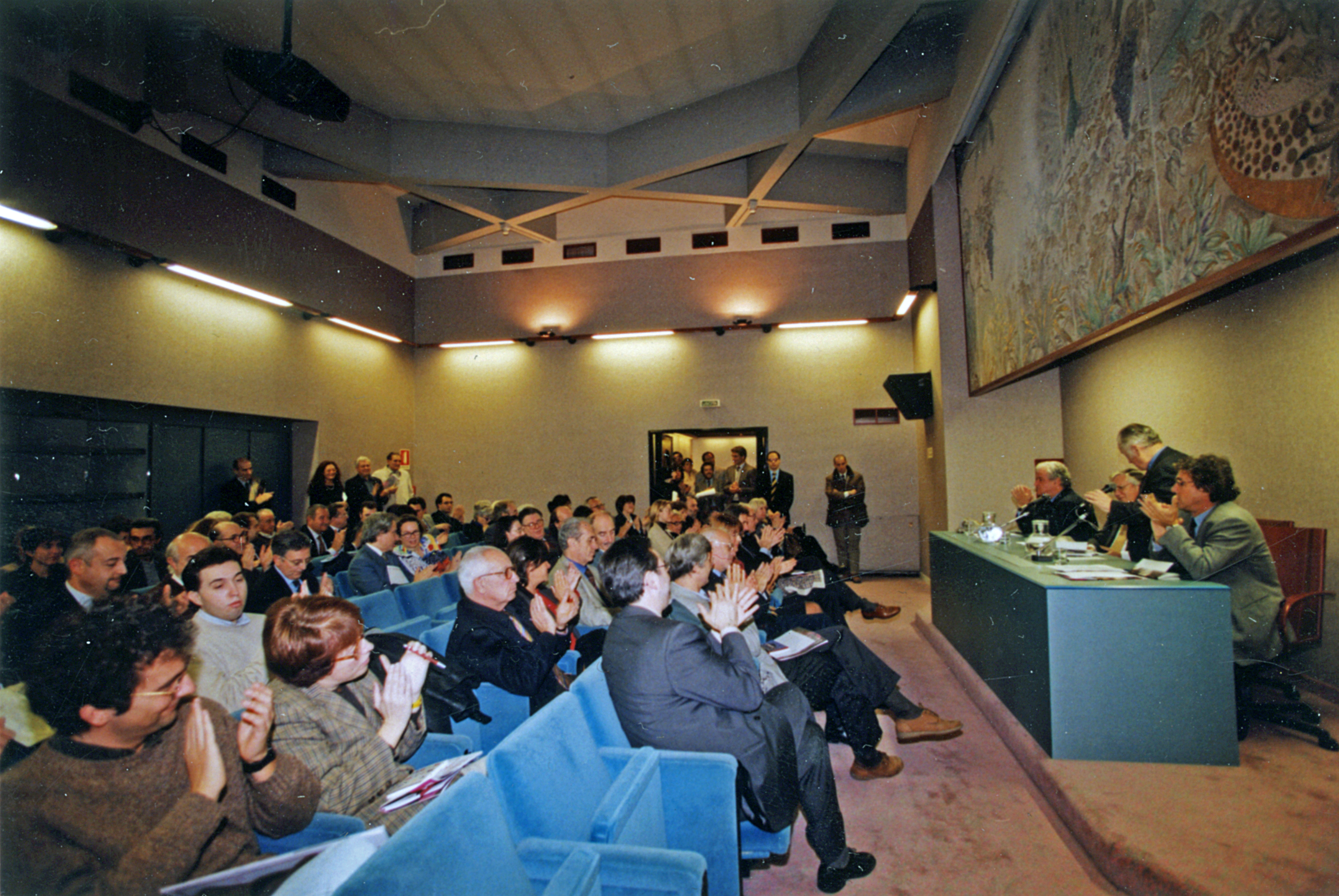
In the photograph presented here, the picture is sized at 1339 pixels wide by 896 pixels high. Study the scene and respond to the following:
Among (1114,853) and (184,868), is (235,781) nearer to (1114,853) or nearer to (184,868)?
(184,868)

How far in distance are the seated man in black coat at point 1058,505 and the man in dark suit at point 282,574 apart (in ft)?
14.4

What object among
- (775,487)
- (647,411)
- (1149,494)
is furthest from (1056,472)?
(647,411)

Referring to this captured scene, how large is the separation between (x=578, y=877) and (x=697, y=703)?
0.78 meters

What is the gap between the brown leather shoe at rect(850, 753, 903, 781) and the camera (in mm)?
2908

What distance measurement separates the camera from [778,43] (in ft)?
19.8

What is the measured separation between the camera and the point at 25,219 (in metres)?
4.67

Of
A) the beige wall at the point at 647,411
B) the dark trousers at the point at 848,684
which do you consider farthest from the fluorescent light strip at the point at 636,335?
the dark trousers at the point at 848,684

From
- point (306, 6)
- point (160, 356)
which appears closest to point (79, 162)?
point (160, 356)

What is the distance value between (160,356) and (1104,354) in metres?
8.41

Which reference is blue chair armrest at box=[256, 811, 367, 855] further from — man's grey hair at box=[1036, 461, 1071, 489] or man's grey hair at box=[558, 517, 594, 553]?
man's grey hair at box=[1036, 461, 1071, 489]

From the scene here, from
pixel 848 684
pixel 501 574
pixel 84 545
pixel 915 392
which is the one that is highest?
pixel 915 392

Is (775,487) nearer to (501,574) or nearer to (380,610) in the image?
(380,610)

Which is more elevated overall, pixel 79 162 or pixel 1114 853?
pixel 79 162

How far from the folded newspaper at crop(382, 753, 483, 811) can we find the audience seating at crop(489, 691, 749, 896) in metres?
0.17
